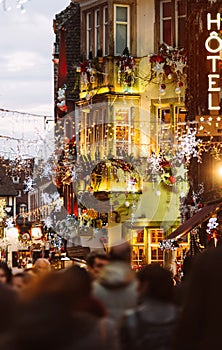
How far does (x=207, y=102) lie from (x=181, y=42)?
6.73m

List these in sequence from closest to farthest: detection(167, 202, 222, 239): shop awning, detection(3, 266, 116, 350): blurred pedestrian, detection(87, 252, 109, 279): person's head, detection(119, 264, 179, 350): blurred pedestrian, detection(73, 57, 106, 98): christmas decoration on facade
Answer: detection(3, 266, 116, 350): blurred pedestrian
detection(119, 264, 179, 350): blurred pedestrian
detection(87, 252, 109, 279): person's head
detection(167, 202, 222, 239): shop awning
detection(73, 57, 106, 98): christmas decoration on facade

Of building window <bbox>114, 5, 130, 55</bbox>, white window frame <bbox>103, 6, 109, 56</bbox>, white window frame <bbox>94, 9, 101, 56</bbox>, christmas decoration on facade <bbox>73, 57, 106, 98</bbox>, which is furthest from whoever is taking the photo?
white window frame <bbox>94, 9, 101, 56</bbox>

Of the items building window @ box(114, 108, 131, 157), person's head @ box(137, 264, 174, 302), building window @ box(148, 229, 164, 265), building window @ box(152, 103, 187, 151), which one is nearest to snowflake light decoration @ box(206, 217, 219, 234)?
building window @ box(152, 103, 187, 151)

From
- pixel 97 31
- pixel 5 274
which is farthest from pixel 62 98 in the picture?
pixel 5 274

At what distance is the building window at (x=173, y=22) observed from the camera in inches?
1361

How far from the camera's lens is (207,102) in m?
28.5

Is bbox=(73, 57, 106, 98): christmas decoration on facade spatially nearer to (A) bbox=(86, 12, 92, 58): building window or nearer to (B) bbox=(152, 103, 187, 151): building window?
(A) bbox=(86, 12, 92, 58): building window

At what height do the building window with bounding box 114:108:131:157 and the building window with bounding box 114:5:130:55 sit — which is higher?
the building window with bounding box 114:5:130:55

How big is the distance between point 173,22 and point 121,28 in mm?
1808

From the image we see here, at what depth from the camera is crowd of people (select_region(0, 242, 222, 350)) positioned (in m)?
5.45

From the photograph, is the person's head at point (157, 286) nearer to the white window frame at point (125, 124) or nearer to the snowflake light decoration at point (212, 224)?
the snowflake light decoration at point (212, 224)

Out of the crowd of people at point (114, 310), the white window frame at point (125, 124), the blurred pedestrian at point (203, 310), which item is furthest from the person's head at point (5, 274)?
the white window frame at point (125, 124)

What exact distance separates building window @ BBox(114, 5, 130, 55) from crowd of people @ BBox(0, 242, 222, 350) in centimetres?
2728

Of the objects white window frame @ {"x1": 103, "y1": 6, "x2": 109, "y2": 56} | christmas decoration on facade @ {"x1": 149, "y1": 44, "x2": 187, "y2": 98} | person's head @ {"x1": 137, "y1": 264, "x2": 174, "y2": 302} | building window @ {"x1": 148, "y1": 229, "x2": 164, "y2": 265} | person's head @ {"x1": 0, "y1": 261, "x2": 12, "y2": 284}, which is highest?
white window frame @ {"x1": 103, "y1": 6, "x2": 109, "y2": 56}
